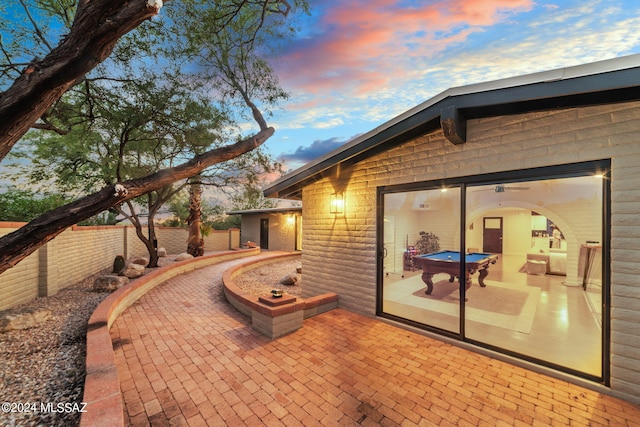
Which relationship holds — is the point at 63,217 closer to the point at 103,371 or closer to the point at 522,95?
the point at 103,371

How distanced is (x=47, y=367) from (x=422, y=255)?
7.85 m

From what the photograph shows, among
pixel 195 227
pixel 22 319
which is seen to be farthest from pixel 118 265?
pixel 22 319

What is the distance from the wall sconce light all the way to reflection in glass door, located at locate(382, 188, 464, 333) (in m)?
0.91

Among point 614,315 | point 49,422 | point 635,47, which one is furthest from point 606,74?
point 49,422

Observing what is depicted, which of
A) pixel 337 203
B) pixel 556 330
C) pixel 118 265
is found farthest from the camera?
pixel 118 265

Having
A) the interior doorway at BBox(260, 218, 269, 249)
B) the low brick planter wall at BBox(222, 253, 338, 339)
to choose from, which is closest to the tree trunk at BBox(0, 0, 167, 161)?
the low brick planter wall at BBox(222, 253, 338, 339)

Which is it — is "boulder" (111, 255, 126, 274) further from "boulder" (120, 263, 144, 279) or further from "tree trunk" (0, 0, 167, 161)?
"tree trunk" (0, 0, 167, 161)

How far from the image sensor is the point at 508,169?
11.0 ft

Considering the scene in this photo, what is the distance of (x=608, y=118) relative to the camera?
2.72m

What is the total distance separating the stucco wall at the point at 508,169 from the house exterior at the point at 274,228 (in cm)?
998

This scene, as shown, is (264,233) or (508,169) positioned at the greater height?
(508,169)

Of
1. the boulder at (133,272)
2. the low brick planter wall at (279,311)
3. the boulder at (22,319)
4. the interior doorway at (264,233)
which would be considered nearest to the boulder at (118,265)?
the boulder at (133,272)

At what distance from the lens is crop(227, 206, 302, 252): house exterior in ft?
53.1

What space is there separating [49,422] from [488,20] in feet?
26.6
